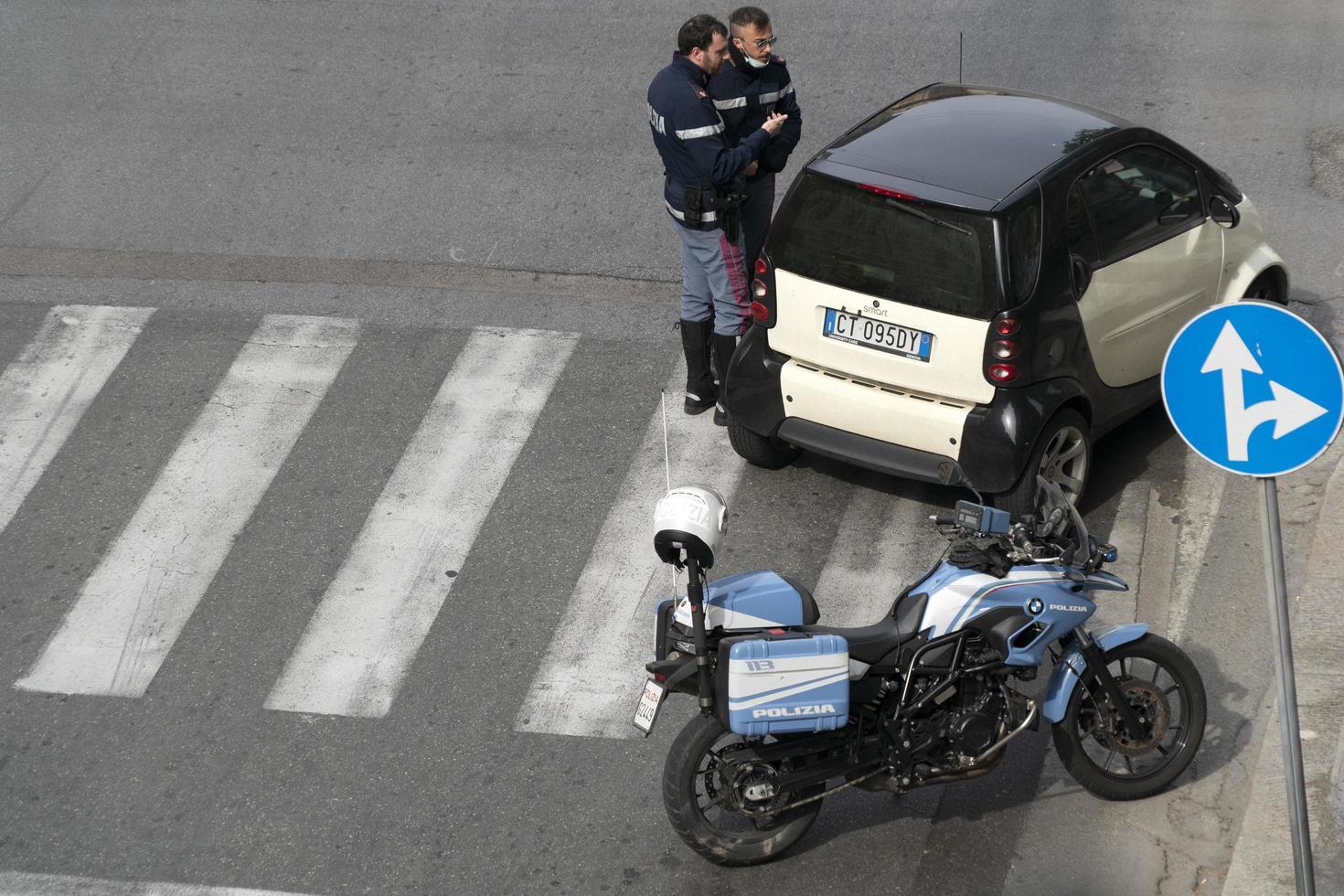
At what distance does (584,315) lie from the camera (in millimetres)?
9992

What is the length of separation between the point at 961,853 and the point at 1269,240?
18.5ft

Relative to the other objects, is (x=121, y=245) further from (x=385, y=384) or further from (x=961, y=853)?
(x=961, y=853)

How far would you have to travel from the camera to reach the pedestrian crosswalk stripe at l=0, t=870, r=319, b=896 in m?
6.02

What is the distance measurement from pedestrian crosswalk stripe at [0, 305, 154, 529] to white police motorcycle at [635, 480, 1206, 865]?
4.35m

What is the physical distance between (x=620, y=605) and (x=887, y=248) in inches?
80.3

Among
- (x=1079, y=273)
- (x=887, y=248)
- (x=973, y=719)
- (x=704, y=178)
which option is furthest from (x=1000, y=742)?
(x=704, y=178)

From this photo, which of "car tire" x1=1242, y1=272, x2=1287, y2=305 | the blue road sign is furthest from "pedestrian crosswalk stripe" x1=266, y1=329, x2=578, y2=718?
"car tire" x1=1242, y1=272, x2=1287, y2=305

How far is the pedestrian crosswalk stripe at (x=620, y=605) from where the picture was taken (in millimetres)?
6887

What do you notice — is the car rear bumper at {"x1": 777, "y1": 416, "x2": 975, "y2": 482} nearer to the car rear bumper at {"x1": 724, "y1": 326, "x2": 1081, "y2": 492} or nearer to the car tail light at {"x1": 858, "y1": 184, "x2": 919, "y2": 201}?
the car rear bumper at {"x1": 724, "y1": 326, "x2": 1081, "y2": 492}

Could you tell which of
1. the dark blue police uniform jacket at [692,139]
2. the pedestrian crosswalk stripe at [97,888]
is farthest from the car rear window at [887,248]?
the pedestrian crosswalk stripe at [97,888]

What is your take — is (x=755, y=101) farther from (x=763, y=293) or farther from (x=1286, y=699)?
(x=1286, y=699)

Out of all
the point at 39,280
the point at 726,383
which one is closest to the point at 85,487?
the point at 39,280

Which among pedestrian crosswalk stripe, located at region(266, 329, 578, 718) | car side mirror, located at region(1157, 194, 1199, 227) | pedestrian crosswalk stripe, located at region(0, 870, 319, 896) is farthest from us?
car side mirror, located at region(1157, 194, 1199, 227)

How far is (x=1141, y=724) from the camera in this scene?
6148 millimetres
